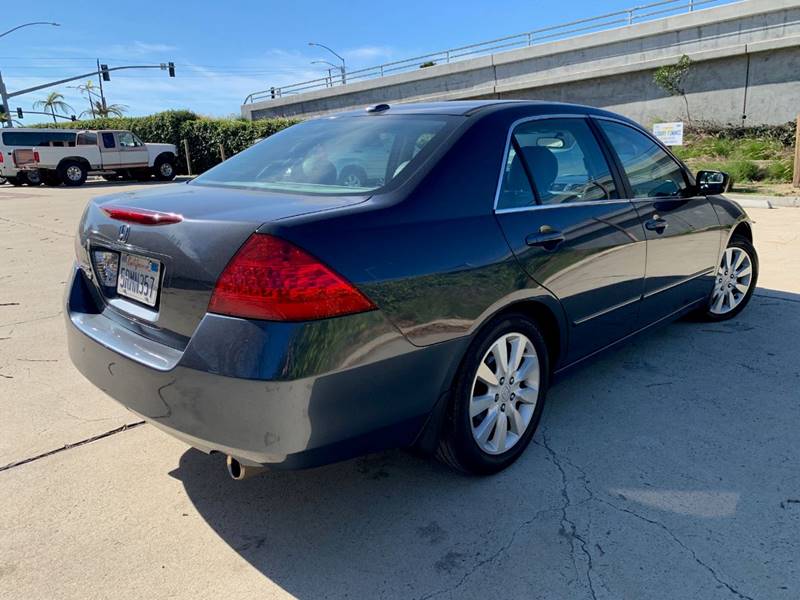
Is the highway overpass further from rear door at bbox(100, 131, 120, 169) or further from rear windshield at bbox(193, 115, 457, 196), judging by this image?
rear windshield at bbox(193, 115, 457, 196)

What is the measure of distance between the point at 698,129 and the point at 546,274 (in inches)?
833

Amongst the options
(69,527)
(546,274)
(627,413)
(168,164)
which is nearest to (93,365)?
(69,527)

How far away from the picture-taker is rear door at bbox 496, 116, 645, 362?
2.67 meters

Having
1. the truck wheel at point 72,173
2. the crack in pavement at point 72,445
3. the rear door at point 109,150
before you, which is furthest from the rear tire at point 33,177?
the crack in pavement at point 72,445

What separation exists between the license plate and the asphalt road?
0.90 meters

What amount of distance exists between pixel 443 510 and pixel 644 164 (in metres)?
2.45

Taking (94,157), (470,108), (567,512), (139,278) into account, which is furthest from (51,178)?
(567,512)

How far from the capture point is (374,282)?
2.02 metres

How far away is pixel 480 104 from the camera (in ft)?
9.51

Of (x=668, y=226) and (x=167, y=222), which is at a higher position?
(x=167, y=222)

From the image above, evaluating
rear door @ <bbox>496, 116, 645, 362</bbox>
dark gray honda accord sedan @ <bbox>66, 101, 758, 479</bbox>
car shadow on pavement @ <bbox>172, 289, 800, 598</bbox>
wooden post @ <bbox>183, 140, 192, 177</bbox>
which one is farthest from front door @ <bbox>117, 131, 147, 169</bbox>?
rear door @ <bbox>496, 116, 645, 362</bbox>

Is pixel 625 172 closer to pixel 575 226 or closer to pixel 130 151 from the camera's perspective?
pixel 575 226

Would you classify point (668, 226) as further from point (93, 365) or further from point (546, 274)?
point (93, 365)

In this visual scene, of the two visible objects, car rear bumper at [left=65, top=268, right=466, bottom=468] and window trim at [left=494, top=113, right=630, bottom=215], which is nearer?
car rear bumper at [left=65, top=268, right=466, bottom=468]
